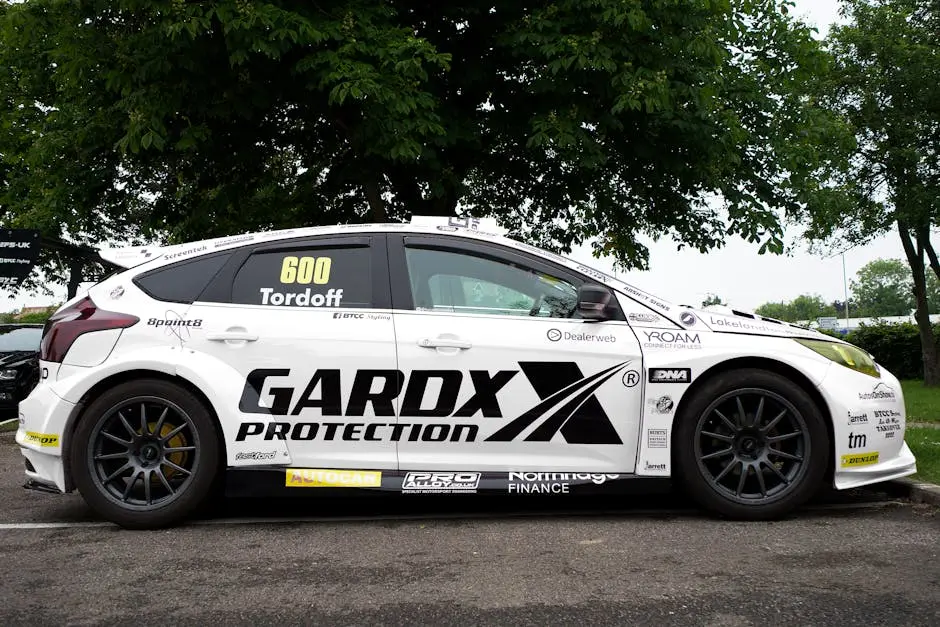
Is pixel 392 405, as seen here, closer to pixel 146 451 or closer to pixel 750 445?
pixel 146 451

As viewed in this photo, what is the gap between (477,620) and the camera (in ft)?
10.3

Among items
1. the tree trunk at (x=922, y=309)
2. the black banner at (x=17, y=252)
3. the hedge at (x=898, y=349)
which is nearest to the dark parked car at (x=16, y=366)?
the black banner at (x=17, y=252)

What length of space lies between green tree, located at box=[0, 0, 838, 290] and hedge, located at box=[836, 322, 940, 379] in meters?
16.7

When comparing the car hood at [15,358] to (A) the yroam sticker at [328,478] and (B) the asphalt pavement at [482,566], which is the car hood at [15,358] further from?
(A) the yroam sticker at [328,478]

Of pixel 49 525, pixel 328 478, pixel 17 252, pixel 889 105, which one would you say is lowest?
pixel 49 525

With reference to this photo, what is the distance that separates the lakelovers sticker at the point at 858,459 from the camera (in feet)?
15.7

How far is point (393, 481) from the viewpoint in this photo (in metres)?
4.70

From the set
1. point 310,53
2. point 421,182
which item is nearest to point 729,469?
point 310,53

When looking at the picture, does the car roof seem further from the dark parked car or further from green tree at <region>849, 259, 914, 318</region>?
green tree at <region>849, 259, 914, 318</region>

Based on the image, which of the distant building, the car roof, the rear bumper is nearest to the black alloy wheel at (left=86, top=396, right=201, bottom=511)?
the rear bumper

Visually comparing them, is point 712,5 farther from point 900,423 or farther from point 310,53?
point 900,423

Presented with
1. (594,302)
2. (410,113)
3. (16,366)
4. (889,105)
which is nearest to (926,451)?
(594,302)

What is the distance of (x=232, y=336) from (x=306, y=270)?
22.6 inches

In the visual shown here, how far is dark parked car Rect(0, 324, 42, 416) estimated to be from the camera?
38.8 ft
